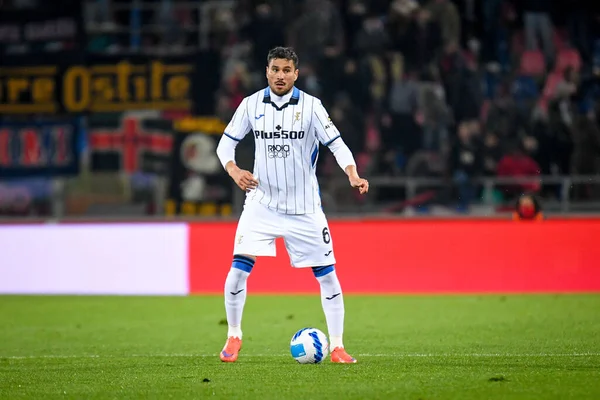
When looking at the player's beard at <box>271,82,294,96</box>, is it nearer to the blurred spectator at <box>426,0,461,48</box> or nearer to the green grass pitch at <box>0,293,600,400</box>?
the green grass pitch at <box>0,293,600,400</box>

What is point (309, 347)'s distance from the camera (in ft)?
25.3

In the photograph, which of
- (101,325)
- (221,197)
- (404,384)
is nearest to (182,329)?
(101,325)

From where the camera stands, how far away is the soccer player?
7938 millimetres

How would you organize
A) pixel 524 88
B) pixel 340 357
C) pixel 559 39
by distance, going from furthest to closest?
pixel 559 39
pixel 524 88
pixel 340 357

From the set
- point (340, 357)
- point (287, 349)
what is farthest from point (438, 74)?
point (340, 357)

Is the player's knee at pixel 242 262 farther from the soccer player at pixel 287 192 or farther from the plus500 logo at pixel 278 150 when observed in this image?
the plus500 logo at pixel 278 150

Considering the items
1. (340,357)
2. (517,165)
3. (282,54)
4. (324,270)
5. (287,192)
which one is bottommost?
(340,357)

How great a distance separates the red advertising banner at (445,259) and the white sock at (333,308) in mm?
6690

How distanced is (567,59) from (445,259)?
17.8ft

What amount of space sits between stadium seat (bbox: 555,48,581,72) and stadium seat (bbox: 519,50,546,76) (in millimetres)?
244

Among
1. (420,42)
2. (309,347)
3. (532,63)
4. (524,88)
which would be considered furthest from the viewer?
(532,63)

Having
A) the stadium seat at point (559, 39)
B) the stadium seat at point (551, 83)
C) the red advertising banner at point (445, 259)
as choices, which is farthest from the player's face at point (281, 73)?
the stadium seat at point (559, 39)

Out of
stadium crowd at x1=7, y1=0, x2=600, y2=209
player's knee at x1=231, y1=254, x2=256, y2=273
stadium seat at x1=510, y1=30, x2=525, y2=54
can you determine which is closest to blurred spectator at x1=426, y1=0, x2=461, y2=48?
stadium crowd at x1=7, y1=0, x2=600, y2=209

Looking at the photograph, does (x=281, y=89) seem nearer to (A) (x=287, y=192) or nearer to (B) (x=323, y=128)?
(B) (x=323, y=128)
